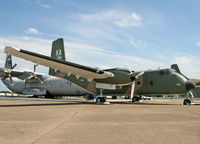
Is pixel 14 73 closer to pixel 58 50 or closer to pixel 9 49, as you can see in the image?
pixel 58 50

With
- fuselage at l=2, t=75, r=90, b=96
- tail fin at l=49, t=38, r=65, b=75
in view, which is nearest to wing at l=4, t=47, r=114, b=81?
tail fin at l=49, t=38, r=65, b=75

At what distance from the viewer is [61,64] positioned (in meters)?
17.7

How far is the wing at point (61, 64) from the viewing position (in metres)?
15.6

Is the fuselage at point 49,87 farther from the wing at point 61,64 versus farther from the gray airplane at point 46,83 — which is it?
the wing at point 61,64

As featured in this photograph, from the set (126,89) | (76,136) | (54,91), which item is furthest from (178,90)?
(54,91)

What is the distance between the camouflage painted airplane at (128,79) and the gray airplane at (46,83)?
336 inches

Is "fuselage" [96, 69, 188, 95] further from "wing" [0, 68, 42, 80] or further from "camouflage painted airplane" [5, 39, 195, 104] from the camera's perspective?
"wing" [0, 68, 42, 80]

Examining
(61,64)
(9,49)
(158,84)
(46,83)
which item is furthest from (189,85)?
(46,83)

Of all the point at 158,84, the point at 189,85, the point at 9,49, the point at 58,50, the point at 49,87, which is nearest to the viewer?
the point at 9,49

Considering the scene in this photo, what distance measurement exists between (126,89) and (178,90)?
541 centimetres

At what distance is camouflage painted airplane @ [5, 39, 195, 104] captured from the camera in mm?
18188

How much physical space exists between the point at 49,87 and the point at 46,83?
1.14m

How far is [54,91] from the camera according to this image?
35.2 metres

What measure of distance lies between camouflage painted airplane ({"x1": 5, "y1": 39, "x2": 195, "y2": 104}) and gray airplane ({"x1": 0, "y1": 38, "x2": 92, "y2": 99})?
8528 millimetres
